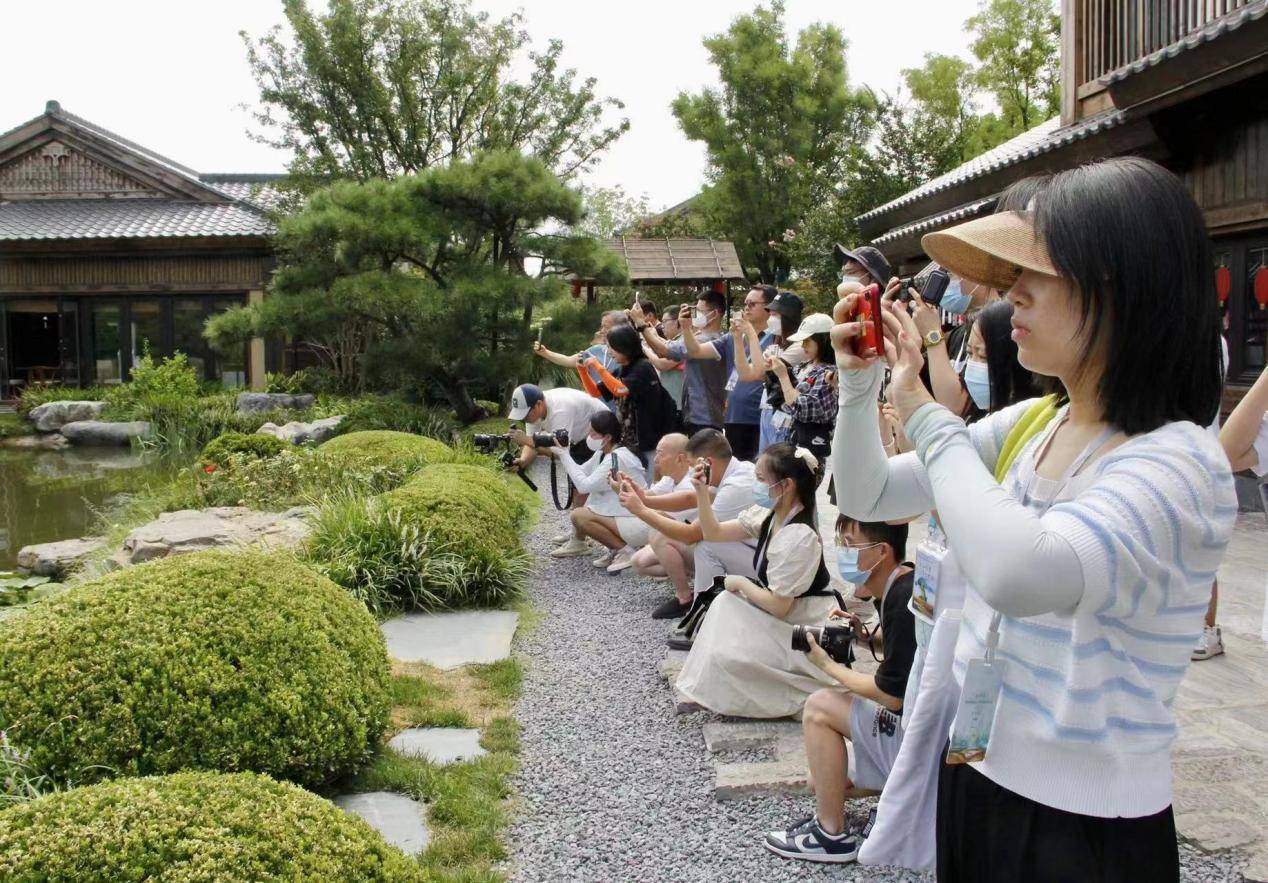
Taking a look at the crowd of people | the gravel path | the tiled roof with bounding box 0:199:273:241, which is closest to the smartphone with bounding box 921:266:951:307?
the crowd of people

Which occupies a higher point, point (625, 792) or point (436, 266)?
point (436, 266)

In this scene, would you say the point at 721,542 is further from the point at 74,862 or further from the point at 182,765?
the point at 74,862

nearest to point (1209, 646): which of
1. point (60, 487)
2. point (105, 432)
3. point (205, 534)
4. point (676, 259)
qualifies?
point (205, 534)

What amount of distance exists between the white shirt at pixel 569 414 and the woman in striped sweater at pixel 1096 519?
20.7ft

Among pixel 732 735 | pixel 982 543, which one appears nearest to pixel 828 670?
pixel 732 735

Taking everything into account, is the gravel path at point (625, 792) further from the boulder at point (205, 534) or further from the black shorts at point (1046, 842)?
the boulder at point (205, 534)

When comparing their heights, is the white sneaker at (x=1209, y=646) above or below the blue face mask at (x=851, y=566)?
below

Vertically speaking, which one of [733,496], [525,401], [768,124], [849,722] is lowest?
[849,722]

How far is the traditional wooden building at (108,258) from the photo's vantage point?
66.5ft

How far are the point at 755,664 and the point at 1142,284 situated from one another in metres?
2.99

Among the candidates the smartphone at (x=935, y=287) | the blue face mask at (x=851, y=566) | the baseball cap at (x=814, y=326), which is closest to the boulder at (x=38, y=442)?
the baseball cap at (x=814, y=326)

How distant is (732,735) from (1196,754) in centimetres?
157

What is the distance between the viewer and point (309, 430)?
46.2 ft

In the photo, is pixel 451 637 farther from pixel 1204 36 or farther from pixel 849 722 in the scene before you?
pixel 1204 36
